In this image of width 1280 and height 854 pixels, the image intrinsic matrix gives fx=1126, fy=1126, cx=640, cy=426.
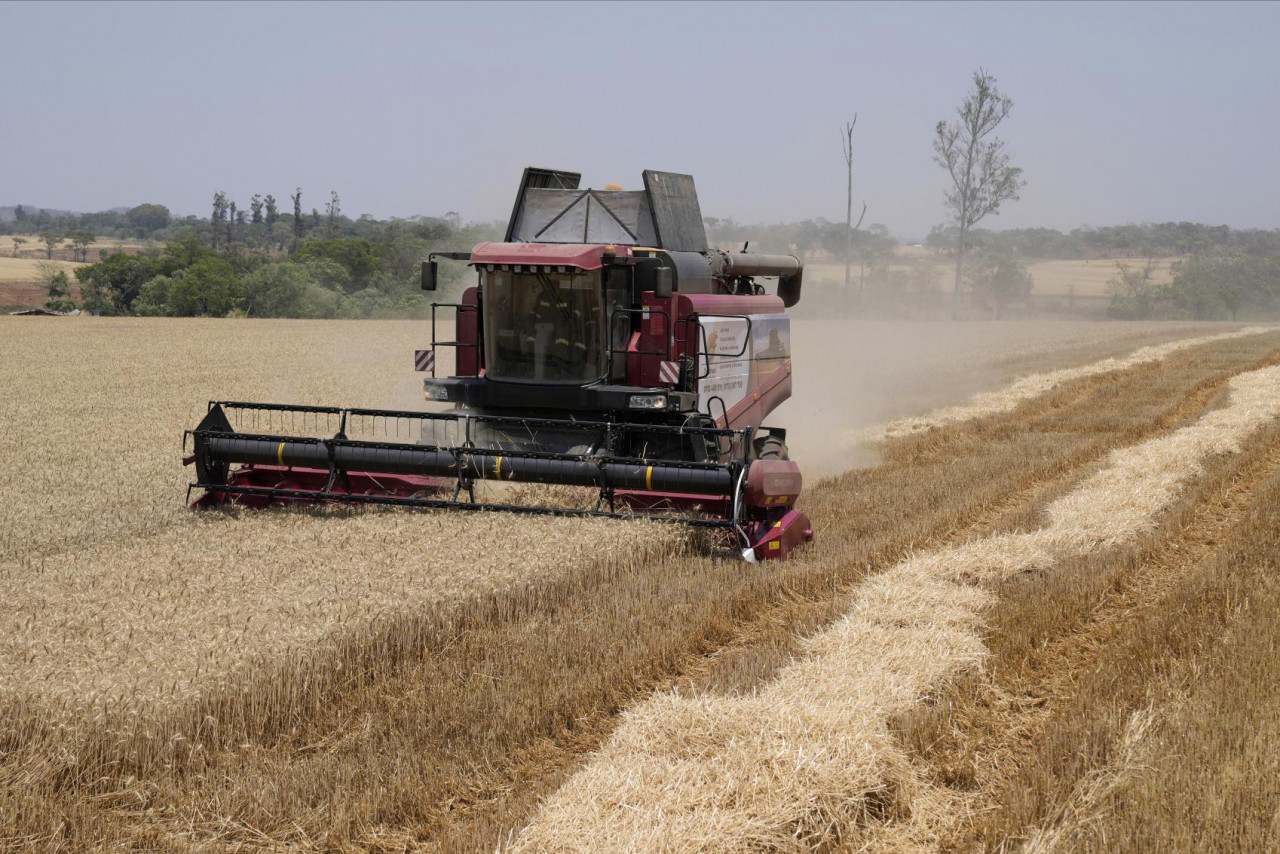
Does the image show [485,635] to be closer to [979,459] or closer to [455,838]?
[455,838]

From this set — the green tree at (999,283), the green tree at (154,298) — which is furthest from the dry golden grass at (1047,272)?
the green tree at (154,298)

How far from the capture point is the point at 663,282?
7734mm

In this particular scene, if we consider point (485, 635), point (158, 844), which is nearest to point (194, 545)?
point (485, 635)

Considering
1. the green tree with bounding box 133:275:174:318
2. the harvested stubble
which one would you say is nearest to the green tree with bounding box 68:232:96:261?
the green tree with bounding box 133:275:174:318

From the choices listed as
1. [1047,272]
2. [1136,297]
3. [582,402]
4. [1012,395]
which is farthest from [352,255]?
[1047,272]

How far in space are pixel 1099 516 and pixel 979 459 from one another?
2.89m

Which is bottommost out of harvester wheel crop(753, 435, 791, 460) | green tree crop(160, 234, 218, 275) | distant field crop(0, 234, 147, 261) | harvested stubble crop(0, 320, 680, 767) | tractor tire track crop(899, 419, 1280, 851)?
tractor tire track crop(899, 419, 1280, 851)

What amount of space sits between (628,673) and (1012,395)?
13.3 m

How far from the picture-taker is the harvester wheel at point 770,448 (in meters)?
9.45

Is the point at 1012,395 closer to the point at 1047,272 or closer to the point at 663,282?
the point at 663,282

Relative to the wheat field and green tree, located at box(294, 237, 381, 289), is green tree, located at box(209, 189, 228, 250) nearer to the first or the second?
green tree, located at box(294, 237, 381, 289)

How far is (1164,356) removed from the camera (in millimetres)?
23969

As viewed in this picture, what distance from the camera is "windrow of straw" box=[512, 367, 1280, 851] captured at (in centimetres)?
351

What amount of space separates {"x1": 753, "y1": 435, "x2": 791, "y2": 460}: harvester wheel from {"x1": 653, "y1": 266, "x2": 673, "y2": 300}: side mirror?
6.92 feet
